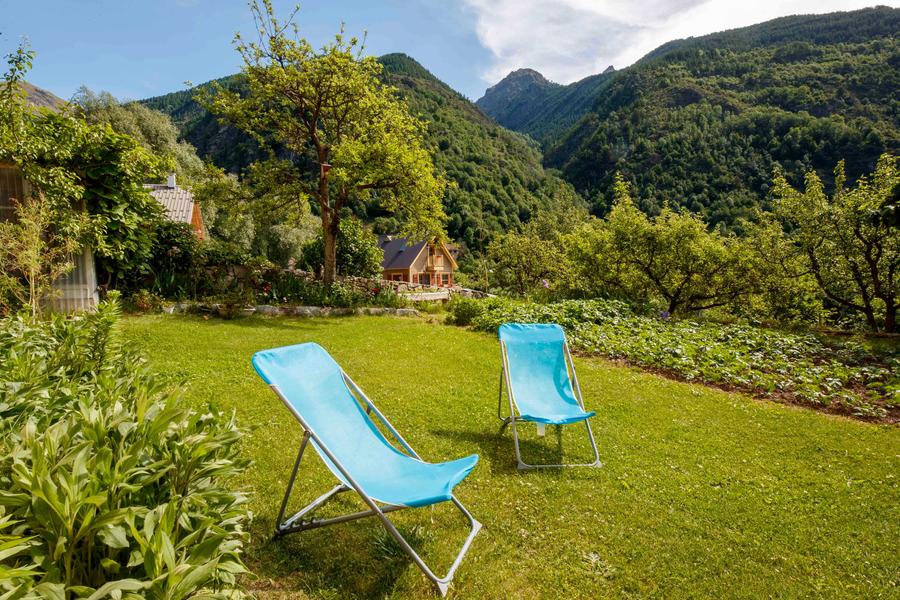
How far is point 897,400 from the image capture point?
5.35 meters

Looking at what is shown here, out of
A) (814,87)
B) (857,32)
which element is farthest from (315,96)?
(857,32)

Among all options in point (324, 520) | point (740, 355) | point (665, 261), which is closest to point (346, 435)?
point (324, 520)

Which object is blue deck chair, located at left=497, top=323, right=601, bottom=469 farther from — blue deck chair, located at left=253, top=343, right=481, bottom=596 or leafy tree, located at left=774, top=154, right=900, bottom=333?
leafy tree, located at left=774, top=154, right=900, bottom=333

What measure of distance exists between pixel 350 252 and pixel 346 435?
16804 mm

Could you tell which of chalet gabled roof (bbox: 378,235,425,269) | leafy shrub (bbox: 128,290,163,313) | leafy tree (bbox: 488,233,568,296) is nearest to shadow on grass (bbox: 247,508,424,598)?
leafy shrub (bbox: 128,290,163,313)

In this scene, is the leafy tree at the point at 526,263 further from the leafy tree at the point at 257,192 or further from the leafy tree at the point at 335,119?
the leafy tree at the point at 257,192

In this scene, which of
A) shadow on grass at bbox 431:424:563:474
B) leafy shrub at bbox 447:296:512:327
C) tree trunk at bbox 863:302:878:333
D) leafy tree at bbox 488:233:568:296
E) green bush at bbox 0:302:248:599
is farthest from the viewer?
leafy tree at bbox 488:233:568:296

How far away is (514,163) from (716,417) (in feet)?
216

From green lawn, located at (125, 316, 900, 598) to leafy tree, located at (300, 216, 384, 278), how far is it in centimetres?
1321

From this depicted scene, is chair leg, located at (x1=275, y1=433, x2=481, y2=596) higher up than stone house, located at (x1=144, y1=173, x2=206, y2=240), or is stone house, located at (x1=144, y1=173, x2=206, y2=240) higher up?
stone house, located at (x1=144, y1=173, x2=206, y2=240)

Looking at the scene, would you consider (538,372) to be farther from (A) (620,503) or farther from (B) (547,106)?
(B) (547,106)

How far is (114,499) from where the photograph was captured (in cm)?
146

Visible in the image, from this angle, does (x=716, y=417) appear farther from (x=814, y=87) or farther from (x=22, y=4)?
(x=814, y=87)

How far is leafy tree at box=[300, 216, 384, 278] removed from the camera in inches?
741
